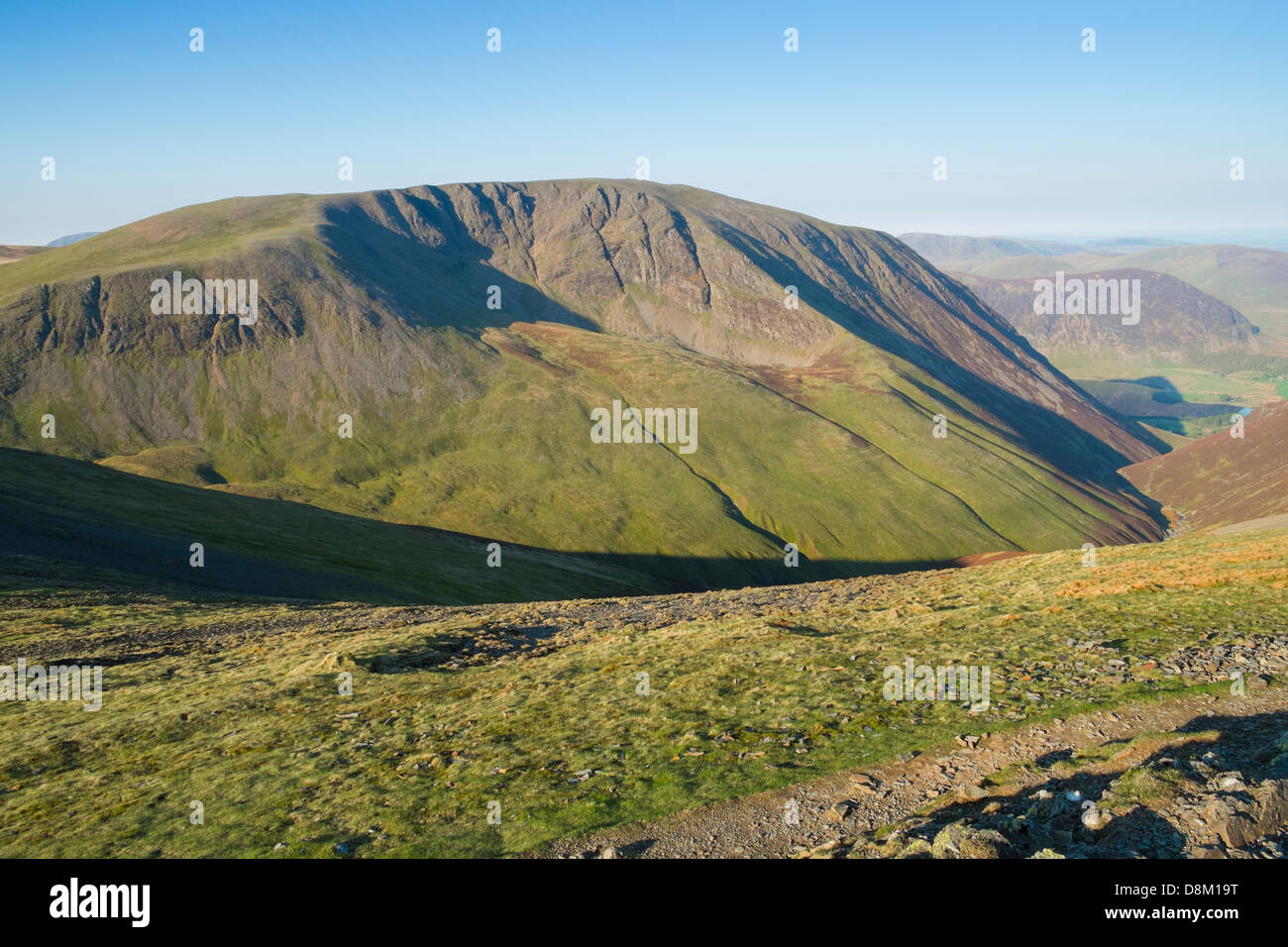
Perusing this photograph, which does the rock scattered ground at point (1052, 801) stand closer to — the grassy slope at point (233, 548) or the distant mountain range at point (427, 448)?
the grassy slope at point (233, 548)

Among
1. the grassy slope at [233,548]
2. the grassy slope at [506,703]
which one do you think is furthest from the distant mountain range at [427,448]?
the grassy slope at [506,703]

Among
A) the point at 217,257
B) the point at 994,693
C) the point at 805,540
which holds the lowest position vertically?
the point at 805,540

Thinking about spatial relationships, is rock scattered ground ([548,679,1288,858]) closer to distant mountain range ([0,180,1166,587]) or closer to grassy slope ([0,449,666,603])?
grassy slope ([0,449,666,603])

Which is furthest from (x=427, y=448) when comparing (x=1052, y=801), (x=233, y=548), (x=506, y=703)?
(x=1052, y=801)

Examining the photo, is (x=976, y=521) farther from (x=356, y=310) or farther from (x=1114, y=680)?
(x=356, y=310)

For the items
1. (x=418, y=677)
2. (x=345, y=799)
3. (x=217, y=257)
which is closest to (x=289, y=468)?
(x=217, y=257)
